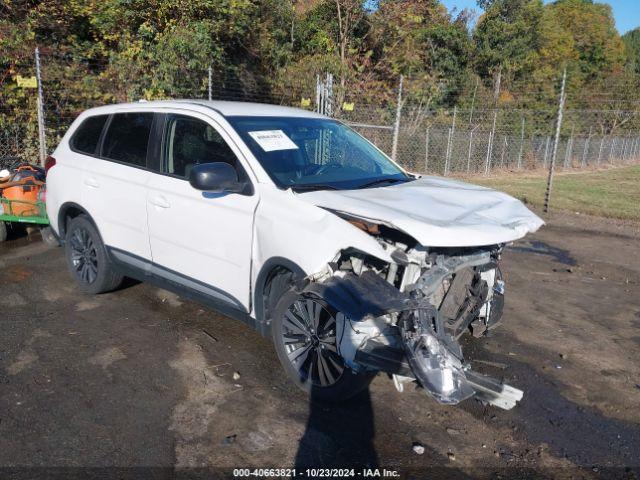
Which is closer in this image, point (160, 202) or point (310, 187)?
point (310, 187)

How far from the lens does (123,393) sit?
3.78 metres

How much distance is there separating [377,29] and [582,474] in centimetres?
2077

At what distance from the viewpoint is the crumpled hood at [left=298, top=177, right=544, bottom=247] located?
330 cm

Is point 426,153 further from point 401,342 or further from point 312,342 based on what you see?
point 401,342

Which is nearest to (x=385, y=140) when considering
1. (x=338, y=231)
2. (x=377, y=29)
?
(x=377, y=29)

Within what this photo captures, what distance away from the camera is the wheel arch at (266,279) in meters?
3.73

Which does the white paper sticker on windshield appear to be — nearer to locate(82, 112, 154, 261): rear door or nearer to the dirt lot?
locate(82, 112, 154, 261): rear door

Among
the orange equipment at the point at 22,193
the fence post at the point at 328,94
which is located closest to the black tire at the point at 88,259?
the orange equipment at the point at 22,193

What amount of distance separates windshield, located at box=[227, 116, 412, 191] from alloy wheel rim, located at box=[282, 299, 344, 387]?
2.78 feet

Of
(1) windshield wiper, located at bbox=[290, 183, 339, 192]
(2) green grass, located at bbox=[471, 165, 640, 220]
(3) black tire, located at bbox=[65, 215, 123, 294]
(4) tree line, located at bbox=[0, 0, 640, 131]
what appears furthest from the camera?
(4) tree line, located at bbox=[0, 0, 640, 131]

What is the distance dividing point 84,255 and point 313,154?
2582 mm

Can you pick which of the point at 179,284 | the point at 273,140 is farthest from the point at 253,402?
the point at 273,140

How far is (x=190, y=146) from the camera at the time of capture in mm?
4586

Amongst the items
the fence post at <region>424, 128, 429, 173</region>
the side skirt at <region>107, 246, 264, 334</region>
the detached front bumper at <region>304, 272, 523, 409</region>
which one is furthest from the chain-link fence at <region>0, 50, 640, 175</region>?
the detached front bumper at <region>304, 272, 523, 409</region>
